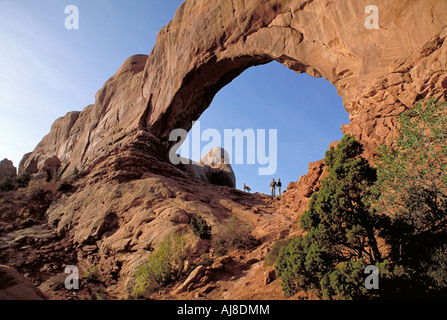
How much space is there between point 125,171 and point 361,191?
55.5 feet

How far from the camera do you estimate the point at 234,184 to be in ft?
131

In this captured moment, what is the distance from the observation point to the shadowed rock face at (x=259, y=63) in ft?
32.6

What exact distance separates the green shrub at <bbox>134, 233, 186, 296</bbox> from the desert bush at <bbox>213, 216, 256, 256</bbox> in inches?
81.2

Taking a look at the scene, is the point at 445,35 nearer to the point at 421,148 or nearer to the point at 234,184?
the point at 421,148

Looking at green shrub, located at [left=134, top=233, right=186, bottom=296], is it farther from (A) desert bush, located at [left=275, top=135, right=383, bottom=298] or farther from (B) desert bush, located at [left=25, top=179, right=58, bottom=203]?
(B) desert bush, located at [left=25, top=179, right=58, bottom=203]

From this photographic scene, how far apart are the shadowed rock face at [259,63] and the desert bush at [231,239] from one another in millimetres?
7274

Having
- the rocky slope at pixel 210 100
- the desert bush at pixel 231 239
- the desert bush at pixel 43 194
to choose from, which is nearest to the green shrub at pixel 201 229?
the desert bush at pixel 231 239

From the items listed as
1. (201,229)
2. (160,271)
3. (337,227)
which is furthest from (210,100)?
(337,227)

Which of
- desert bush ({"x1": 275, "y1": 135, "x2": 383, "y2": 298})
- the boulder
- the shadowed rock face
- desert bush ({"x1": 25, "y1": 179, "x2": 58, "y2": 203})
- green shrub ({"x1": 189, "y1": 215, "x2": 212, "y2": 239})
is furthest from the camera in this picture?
the boulder

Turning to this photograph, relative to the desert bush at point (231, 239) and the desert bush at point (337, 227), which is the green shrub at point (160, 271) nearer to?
the desert bush at point (231, 239)

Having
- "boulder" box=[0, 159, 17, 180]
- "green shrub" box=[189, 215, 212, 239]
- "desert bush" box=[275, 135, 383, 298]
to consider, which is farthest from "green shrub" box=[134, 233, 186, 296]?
"boulder" box=[0, 159, 17, 180]

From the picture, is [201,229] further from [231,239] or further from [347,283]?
[347,283]

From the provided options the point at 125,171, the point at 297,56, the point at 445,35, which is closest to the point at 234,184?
the point at 125,171

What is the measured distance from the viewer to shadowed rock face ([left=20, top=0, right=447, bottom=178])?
391 inches
